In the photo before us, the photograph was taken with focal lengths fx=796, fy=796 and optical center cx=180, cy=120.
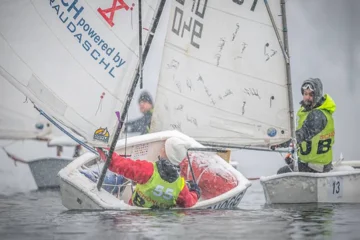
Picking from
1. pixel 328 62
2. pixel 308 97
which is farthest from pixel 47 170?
pixel 328 62

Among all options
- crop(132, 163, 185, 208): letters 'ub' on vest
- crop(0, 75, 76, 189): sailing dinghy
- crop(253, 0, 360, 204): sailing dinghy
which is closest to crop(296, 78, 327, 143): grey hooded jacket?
crop(253, 0, 360, 204): sailing dinghy

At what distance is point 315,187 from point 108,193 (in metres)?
3.43

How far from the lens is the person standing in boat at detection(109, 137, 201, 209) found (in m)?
9.80

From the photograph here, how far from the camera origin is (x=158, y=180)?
9.87 meters

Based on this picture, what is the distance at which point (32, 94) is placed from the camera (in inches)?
405

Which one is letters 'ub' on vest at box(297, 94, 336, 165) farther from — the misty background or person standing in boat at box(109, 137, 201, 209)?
the misty background

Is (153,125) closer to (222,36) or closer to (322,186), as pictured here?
(222,36)

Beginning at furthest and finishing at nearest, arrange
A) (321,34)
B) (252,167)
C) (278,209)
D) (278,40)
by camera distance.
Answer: (321,34), (252,167), (278,40), (278,209)

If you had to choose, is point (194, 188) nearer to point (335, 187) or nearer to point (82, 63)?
point (82, 63)

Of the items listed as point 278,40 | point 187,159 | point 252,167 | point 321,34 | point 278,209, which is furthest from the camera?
point 321,34

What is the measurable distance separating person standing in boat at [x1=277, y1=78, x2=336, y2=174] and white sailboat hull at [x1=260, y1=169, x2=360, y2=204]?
32 centimetres

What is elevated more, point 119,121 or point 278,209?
point 119,121

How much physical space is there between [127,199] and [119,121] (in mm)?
1477

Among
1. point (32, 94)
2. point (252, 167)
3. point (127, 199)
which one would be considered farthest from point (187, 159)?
point (252, 167)
